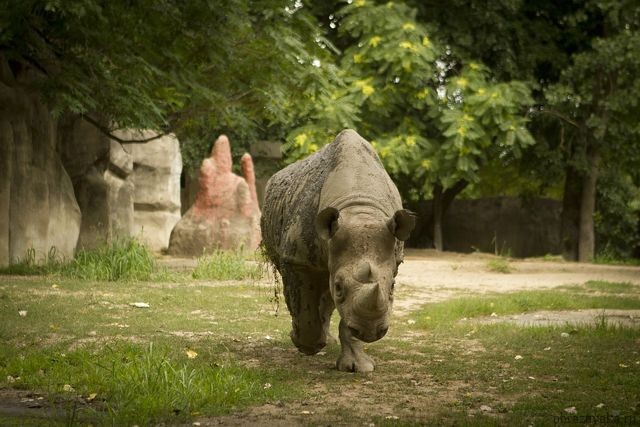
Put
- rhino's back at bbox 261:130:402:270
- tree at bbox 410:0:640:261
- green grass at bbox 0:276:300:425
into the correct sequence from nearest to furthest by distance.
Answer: green grass at bbox 0:276:300:425, rhino's back at bbox 261:130:402:270, tree at bbox 410:0:640:261

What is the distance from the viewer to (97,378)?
6012mm

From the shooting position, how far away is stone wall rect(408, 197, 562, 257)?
89.7 ft

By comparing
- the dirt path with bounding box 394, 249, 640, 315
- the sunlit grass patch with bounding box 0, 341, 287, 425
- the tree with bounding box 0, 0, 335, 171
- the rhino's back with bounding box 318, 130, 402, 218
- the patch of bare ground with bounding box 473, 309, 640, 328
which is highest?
the tree with bounding box 0, 0, 335, 171

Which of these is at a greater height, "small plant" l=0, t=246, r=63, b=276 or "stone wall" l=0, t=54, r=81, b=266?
"stone wall" l=0, t=54, r=81, b=266

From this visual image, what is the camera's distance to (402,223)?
582 centimetres

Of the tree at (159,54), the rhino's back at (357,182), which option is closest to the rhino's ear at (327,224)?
the rhino's back at (357,182)

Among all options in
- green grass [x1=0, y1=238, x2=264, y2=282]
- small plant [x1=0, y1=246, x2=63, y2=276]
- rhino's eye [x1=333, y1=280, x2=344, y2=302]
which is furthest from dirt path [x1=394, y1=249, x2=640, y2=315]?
small plant [x1=0, y1=246, x2=63, y2=276]

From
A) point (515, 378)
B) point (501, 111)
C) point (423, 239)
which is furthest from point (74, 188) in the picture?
point (423, 239)

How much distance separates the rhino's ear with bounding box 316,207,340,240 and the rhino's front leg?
1.02 metres

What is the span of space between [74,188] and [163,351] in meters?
9.51

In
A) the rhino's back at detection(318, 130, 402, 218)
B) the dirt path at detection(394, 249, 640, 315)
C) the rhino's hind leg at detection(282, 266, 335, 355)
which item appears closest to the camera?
the rhino's back at detection(318, 130, 402, 218)

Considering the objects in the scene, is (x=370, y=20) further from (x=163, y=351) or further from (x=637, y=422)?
(x=637, y=422)

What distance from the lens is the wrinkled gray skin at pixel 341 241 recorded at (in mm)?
5695

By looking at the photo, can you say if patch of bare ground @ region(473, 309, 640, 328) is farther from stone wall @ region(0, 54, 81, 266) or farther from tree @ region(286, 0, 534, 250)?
tree @ region(286, 0, 534, 250)
